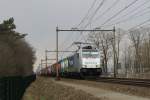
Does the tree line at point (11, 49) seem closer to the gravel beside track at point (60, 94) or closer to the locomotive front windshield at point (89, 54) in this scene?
the locomotive front windshield at point (89, 54)

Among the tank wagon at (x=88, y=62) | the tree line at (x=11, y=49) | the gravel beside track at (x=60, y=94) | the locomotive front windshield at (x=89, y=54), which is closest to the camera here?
the gravel beside track at (x=60, y=94)

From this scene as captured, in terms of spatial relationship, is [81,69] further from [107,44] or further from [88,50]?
[107,44]

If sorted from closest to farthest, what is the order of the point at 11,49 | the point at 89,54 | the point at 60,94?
the point at 60,94 → the point at 89,54 → the point at 11,49

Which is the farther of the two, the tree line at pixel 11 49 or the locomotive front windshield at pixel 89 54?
the tree line at pixel 11 49

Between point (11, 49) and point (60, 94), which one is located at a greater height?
point (11, 49)

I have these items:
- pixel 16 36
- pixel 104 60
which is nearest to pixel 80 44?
pixel 104 60

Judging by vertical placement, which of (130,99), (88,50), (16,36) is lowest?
(130,99)

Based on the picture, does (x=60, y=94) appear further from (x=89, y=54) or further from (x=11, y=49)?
(x=11, y=49)

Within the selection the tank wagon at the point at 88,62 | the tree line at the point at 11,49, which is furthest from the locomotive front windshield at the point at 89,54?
the tree line at the point at 11,49

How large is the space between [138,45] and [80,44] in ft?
118

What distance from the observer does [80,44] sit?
53406 millimetres

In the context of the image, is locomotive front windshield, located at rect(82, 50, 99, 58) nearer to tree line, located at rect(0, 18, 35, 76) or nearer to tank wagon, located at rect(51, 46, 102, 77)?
tank wagon, located at rect(51, 46, 102, 77)

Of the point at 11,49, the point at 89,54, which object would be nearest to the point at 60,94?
the point at 89,54

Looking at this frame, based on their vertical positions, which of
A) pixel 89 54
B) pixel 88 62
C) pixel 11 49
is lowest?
pixel 88 62
